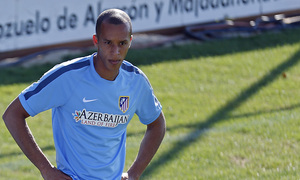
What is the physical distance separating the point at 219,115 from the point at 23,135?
16.7 feet

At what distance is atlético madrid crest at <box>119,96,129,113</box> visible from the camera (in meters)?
3.39

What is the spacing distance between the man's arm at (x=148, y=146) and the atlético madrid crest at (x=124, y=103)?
1.05ft

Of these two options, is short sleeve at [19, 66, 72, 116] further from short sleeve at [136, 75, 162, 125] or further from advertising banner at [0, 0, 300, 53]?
advertising banner at [0, 0, 300, 53]

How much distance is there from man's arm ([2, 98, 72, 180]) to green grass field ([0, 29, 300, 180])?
3076 millimetres

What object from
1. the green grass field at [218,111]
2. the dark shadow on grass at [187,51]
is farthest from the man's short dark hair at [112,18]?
the dark shadow on grass at [187,51]

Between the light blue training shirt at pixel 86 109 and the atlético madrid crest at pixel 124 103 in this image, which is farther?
the atlético madrid crest at pixel 124 103

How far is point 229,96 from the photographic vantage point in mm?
8539

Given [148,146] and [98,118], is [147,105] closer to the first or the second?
[148,146]

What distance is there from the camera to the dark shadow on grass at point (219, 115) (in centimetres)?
661

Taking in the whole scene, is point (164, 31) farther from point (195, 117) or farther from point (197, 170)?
point (197, 170)

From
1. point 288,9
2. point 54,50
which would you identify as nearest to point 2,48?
point 54,50

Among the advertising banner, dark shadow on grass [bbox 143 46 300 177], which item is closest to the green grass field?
dark shadow on grass [bbox 143 46 300 177]

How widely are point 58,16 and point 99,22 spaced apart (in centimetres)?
693

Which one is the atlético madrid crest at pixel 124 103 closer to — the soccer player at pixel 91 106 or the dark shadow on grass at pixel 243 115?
the soccer player at pixel 91 106
